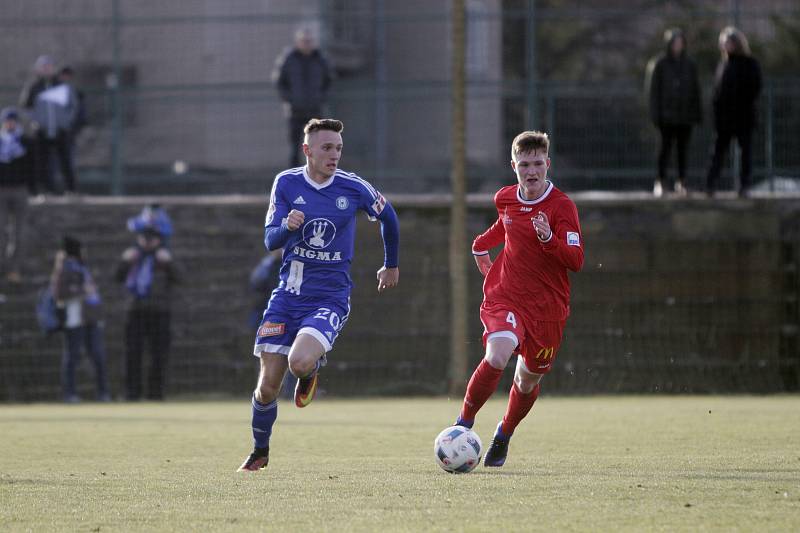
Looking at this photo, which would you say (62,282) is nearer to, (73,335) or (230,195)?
(73,335)

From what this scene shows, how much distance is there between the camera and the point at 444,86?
63.5ft

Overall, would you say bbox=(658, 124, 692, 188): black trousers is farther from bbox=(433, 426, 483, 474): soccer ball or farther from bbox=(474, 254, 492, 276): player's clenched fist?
bbox=(433, 426, 483, 474): soccer ball

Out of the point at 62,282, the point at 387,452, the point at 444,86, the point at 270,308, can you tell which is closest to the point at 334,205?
the point at 270,308

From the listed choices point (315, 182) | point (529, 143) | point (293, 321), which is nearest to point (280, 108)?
point (315, 182)

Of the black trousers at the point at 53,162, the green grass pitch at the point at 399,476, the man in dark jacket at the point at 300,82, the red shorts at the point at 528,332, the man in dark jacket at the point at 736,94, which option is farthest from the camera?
the black trousers at the point at 53,162

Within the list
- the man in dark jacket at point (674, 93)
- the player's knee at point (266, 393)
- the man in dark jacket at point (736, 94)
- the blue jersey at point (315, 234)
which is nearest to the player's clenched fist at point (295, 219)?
the blue jersey at point (315, 234)

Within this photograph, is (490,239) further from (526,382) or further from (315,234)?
(315,234)

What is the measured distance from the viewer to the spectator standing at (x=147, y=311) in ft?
58.6

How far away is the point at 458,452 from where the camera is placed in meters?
7.83

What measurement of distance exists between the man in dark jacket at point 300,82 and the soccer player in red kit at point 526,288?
9.78 metres

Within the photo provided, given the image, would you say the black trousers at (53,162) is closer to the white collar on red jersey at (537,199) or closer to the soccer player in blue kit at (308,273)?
the soccer player in blue kit at (308,273)

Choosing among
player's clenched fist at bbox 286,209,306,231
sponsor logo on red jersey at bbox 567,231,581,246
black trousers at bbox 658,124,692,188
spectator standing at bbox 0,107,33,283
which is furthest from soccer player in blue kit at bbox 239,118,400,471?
spectator standing at bbox 0,107,33,283

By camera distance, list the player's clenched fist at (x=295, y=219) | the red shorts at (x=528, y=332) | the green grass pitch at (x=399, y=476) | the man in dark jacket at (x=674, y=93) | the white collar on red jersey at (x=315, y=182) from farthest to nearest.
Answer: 1. the man in dark jacket at (x=674, y=93)
2. the white collar on red jersey at (x=315, y=182)
3. the red shorts at (x=528, y=332)
4. the player's clenched fist at (x=295, y=219)
5. the green grass pitch at (x=399, y=476)

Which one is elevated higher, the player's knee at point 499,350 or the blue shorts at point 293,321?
the blue shorts at point 293,321
